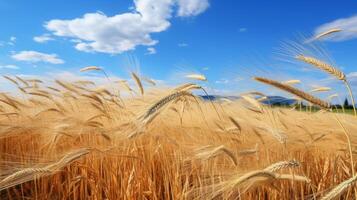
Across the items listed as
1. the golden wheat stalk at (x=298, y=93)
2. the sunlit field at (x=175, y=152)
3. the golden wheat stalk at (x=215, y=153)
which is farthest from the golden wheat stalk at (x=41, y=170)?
the golden wheat stalk at (x=298, y=93)

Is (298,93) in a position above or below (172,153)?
above

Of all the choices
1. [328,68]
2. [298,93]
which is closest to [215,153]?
[298,93]

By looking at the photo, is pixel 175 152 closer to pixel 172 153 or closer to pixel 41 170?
pixel 172 153

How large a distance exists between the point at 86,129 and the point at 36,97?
183 centimetres

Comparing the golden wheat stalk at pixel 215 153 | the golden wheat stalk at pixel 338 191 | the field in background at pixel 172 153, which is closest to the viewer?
the golden wheat stalk at pixel 338 191

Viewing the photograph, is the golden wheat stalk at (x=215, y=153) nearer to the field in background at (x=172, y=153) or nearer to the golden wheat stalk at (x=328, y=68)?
the field in background at (x=172, y=153)

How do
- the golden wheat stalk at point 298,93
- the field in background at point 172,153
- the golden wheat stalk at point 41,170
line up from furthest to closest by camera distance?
the field in background at point 172,153 < the golden wheat stalk at point 41,170 < the golden wheat stalk at point 298,93

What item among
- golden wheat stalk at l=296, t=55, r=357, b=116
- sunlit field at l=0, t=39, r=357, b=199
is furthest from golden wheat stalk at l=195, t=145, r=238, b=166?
golden wheat stalk at l=296, t=55, r=357, b=116

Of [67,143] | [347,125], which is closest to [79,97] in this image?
[67,143]

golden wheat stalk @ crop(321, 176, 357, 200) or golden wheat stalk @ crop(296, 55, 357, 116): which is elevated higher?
golden wheat stalk @ crop(296, 55, 357, 116)

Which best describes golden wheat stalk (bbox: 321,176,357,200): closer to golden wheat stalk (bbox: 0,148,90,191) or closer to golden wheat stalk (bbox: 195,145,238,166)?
golden wheat stalk (bbox: 195,145,238,166)

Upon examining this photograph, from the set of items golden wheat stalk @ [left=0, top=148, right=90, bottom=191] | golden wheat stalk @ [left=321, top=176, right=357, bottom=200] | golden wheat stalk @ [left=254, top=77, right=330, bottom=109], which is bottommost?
golden wheat stalk @ [left=321, top=176, right=357, bottom=200]

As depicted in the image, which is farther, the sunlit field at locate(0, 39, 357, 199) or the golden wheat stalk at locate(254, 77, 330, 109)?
the sunlit field at locate(0, 39, 357, 199)

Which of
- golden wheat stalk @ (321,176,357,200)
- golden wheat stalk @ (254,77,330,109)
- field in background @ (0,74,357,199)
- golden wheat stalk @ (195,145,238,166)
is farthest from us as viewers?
field in background @ (0,74,357,199)
